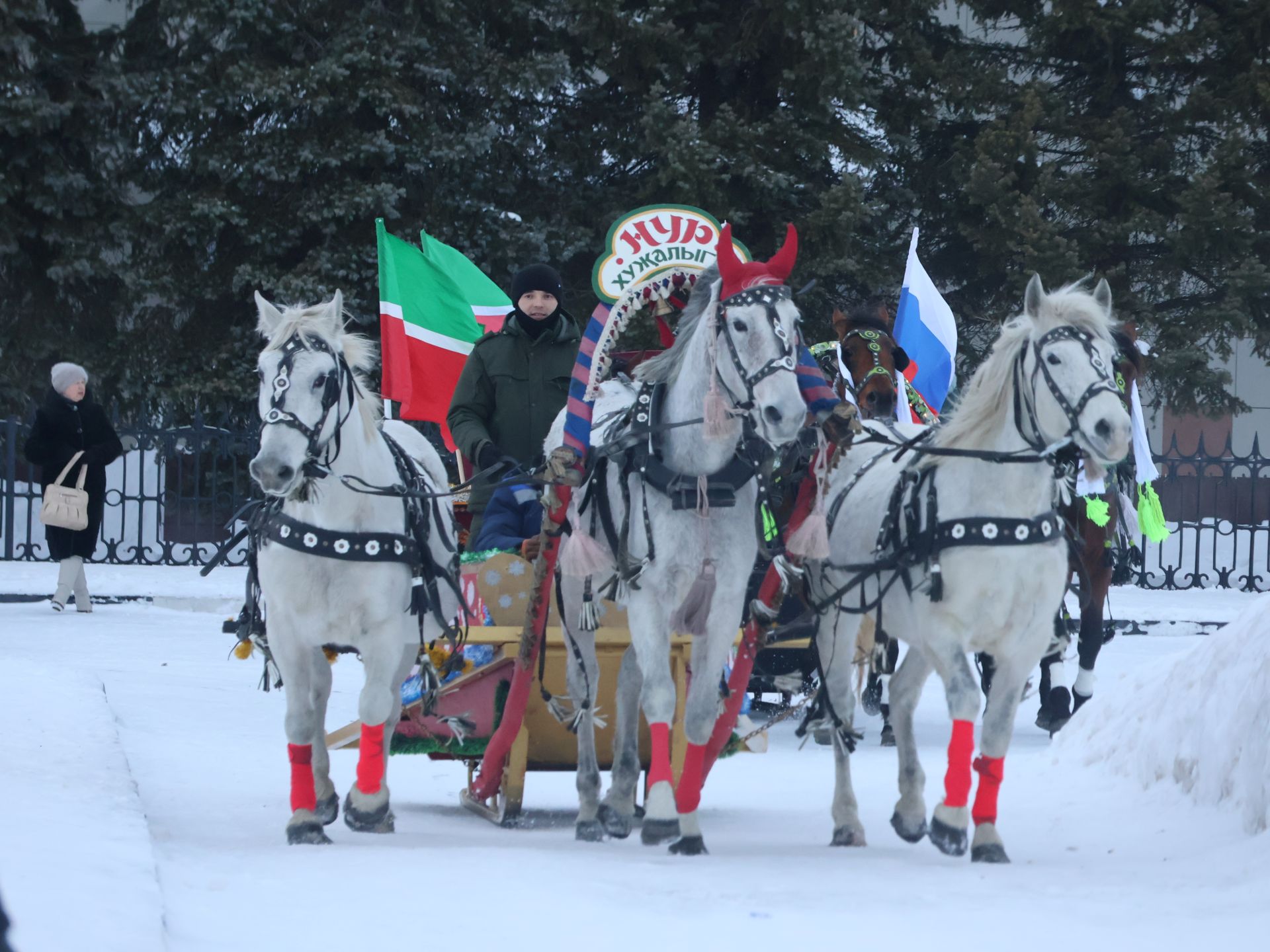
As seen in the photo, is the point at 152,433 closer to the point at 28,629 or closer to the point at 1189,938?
the point at 28,629

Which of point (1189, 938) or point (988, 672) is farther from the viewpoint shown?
point (988, 672)

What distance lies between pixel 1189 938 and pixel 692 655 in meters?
2.32

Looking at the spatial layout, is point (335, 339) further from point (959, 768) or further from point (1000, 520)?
point (959, 768)

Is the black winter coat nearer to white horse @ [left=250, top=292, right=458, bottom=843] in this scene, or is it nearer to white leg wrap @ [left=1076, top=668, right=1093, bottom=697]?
white leg wrap @ [left=1076, top=668, right=1093, bottom=697]

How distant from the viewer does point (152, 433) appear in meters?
20.9

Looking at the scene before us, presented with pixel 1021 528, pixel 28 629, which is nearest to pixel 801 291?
pixel 1021 528

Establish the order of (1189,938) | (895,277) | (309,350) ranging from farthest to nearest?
(895,277), (309,350), (1189,938)

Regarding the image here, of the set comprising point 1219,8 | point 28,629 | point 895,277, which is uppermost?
point 1219,8

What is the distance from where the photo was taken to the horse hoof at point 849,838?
702 centimetres

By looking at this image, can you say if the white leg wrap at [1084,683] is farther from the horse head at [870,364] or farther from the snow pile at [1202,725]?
the horse head at [870,364]

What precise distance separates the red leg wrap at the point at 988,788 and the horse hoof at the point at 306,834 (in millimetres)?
2427

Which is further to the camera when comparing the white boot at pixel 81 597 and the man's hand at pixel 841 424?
the white boot at pixel 81 597

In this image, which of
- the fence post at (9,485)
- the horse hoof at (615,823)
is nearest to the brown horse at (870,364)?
the horse hoof at (615,823)

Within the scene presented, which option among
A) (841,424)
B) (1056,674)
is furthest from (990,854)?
(1056,674)
